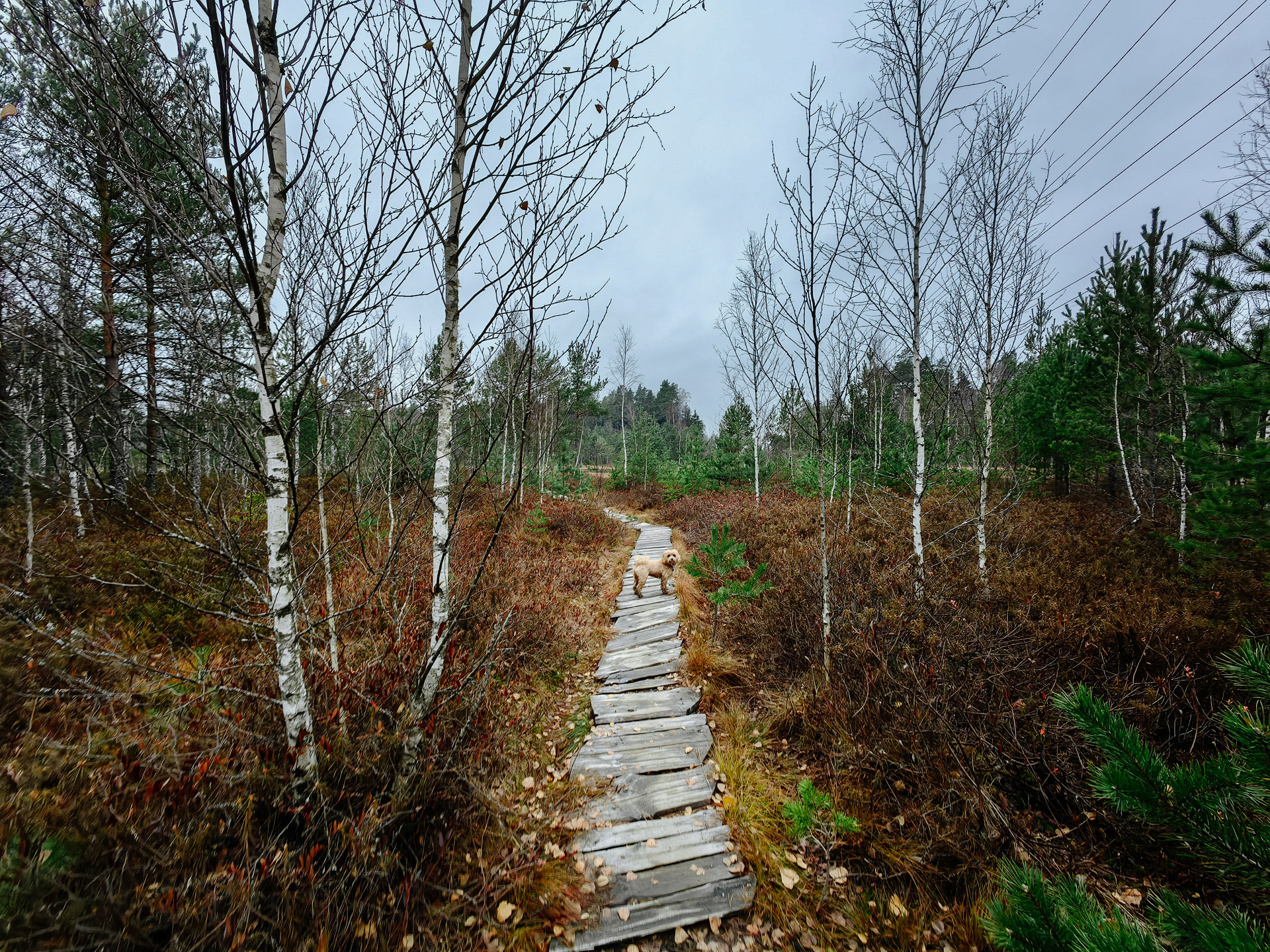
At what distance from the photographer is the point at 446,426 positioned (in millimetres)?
2572

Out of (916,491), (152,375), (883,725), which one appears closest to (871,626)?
(883,725)

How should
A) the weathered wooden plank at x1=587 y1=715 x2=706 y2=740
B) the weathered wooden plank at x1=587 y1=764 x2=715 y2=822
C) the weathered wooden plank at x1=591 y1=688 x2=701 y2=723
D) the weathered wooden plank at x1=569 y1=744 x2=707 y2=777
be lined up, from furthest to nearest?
1. the weathered wooden plank at x1=591 y1=688 x2=701 y2=723
2. the weathered wooden plank at x1=587 y1=715 x2=706 y2=740
3. the weathered wooden plank at x1=569 y1=744 x2=707 y2=777
4. the weathered wooden plank at x1=587 y1=764 x2=715 y2=822

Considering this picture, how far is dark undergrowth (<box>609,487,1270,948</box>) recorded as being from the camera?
247 cm

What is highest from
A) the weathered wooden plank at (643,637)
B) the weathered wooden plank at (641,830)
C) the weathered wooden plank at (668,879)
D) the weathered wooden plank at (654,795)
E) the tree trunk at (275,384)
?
the tree trunk at (275,384)

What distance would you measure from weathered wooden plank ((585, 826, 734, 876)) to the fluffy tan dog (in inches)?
162

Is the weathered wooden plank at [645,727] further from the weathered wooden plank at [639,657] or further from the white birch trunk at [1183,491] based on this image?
the white birch trunk at [1183,491]

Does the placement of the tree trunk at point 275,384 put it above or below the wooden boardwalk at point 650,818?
above

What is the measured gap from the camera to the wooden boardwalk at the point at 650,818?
240 centimetres

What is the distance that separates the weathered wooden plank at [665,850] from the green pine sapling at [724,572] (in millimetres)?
2392

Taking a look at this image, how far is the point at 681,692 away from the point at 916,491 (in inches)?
127

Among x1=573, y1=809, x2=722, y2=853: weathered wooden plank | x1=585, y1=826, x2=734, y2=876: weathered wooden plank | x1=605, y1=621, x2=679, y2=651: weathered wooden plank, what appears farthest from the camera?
x1=605, y1=621, x2=679, y2=651: weathered wooden plank

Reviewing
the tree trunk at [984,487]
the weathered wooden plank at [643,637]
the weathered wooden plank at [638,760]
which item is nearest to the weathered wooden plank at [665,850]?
the weathered wooden plank at [638,760]

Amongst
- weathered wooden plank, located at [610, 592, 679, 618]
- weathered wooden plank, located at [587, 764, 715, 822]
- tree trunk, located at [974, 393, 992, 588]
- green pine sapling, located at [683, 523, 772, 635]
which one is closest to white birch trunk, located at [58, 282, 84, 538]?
weathered wooden plank, located at [587, 764, 715, 822]

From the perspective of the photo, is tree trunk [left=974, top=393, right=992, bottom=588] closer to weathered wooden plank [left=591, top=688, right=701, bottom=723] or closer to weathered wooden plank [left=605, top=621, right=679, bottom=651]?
weathered wooden plank [left=605, top=621, right=679, bottom=651]
